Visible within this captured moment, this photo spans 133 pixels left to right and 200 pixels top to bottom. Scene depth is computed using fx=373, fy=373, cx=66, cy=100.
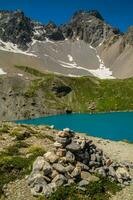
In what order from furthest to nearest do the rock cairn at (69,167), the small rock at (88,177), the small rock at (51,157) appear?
the small rock at (88,177), the small rock at (51,157), the rock cairn at (69,167)

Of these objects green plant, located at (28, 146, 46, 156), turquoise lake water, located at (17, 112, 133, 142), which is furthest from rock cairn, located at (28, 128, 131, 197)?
turquoise lake water, located at (17, 112, 133, 142)

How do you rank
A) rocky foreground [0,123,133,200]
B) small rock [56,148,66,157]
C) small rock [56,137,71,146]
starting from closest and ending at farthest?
rocky foreground [0,123,133,200], small rock [56,148,66,157], small rock [56,137,71,146]

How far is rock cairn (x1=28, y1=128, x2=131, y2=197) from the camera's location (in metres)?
31.3

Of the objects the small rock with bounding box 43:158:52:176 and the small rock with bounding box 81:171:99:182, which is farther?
the small rock with bounding box 81:171:99:182

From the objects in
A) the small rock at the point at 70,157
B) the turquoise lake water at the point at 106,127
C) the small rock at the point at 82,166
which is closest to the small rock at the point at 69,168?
the small rock at the point at 70,157

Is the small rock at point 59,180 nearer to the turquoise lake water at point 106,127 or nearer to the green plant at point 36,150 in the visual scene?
the green plant at point 36,150

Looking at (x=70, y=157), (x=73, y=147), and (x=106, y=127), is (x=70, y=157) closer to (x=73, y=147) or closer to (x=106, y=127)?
(x=73, y=147)

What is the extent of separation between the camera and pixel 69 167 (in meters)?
33.4

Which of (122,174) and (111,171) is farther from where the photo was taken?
(122,174)

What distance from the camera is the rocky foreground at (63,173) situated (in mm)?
30839

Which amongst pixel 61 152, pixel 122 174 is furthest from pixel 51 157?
pixel 122 174

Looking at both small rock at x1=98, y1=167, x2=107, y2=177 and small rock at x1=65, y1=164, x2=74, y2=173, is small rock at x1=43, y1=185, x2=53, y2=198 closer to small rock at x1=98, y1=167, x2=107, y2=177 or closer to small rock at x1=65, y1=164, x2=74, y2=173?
small rock at x1=65, y1=164, x2=74, y2=173

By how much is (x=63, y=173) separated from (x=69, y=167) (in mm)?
1110

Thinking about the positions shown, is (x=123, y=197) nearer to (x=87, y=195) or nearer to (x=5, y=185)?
(x=87, y=195)
